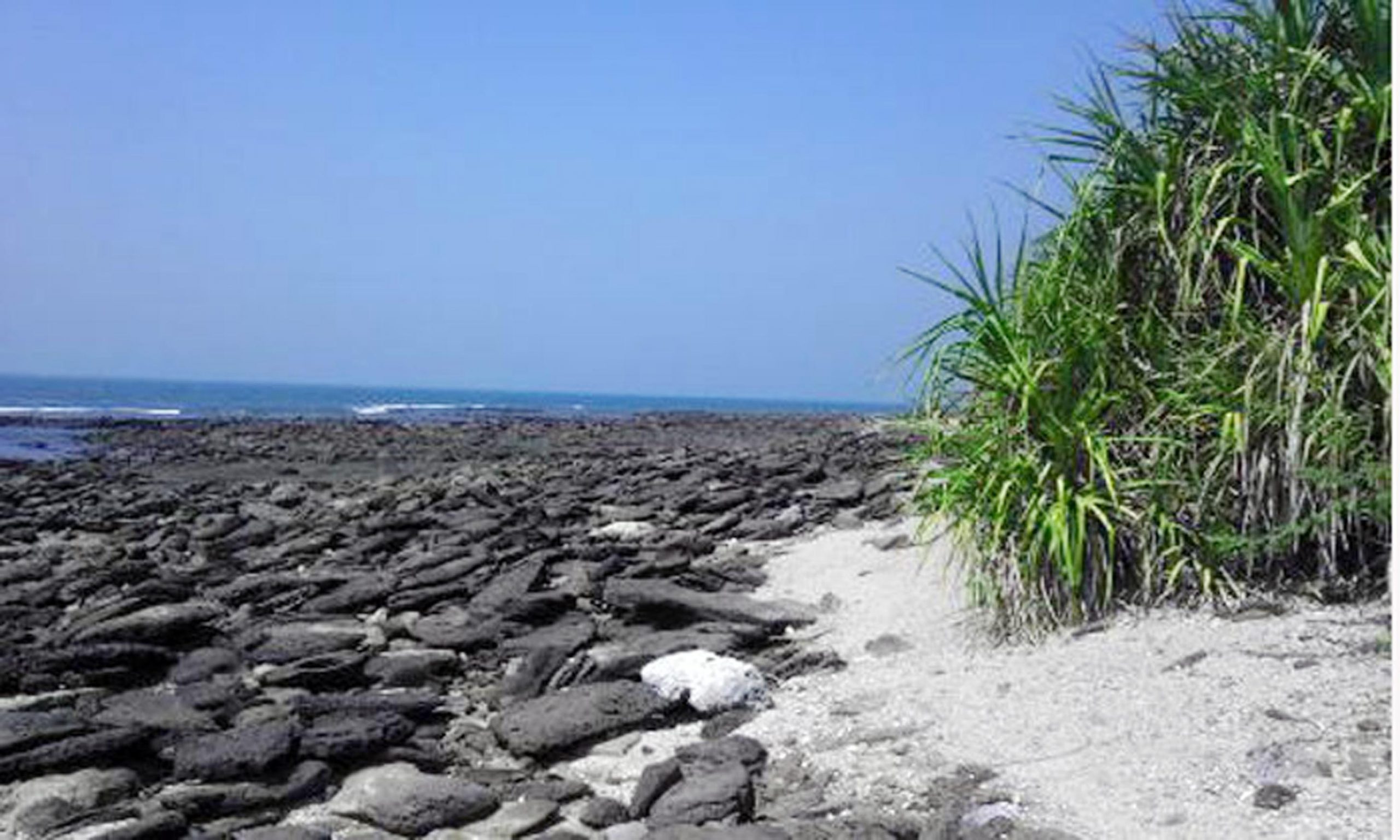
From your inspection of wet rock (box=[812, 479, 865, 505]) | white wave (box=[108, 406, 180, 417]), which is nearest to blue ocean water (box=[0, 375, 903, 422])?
white wave (box=[108, 406, 180, 417])

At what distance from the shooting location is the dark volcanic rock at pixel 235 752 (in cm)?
454

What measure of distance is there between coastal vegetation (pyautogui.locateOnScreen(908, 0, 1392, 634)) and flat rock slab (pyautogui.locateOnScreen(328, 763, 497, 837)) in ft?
8.18

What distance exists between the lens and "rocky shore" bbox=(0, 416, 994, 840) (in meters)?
4.19

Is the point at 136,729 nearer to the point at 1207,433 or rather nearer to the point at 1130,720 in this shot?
the point at 1130,720

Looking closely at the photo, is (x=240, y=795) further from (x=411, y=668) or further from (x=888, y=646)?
(x=888, y=646)

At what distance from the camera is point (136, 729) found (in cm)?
491

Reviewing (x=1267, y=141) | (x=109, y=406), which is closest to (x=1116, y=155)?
(x=1267, y=141)

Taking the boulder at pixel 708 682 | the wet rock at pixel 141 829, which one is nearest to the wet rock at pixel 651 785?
the boulder at pixel 708 682

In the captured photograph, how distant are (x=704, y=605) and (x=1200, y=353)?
9.39ft

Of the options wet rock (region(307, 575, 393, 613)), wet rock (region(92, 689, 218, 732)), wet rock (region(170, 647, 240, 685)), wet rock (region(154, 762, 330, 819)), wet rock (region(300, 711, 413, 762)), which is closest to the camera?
wet rock (region(154, 762, 330, 819))

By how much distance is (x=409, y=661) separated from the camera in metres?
6.10

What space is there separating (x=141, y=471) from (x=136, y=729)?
1932cm

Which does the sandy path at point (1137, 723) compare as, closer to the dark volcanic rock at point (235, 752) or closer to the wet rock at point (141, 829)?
the dark volcanic rock at point (235, 752)

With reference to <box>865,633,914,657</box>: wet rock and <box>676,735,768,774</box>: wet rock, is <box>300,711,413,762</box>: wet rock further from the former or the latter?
<box>865,633,914,657</box>: wet rock
